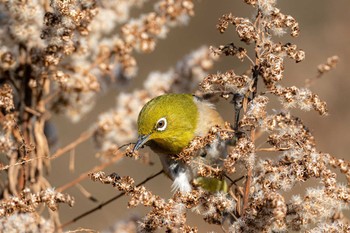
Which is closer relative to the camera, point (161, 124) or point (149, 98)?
point (161, 124)

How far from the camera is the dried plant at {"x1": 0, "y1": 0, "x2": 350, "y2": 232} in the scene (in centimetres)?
174

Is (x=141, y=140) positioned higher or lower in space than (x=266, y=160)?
higher

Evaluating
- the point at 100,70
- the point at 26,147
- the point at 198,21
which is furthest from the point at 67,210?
the point at 26,147

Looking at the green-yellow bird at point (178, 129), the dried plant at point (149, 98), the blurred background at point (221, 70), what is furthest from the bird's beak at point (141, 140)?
the blurred background at point (221, 70)

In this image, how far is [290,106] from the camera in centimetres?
187

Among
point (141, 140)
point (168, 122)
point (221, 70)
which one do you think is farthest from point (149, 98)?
point (221, 70)

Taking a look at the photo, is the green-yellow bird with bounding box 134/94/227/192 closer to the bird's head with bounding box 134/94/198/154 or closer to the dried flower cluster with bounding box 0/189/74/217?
the bird's head with bounding box 134/94/198/154

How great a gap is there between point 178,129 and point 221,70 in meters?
2.90

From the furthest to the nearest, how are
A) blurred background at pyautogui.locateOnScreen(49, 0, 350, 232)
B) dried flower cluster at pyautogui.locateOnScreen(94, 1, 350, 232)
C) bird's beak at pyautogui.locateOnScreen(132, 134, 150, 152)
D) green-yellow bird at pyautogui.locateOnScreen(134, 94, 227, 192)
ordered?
blurred background at pyautogui.locateOnScreen(49, 0, 350, 232)
green-yellow bird at pyautogui.locateOnScreen(134, 94, 227, 192)
bird's beak at pyautogui.locateOnScreen(132, 134, 150, 152)
dried flower cluster at pyautogui.locateOnScreen(94, 1, 350, 232)

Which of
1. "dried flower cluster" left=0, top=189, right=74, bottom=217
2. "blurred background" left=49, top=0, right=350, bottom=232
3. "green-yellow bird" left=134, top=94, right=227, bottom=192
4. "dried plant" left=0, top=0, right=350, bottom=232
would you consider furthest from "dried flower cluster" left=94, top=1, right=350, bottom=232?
"green-yellow bird" left=134, top=94, right=227, bottom=192

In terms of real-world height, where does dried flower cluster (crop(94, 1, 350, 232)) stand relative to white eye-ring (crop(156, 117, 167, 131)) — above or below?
below

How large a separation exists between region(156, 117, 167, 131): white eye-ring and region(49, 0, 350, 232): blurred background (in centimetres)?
20

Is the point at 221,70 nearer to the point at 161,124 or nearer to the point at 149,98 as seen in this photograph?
the point at 149,98

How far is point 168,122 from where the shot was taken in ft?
9.64
